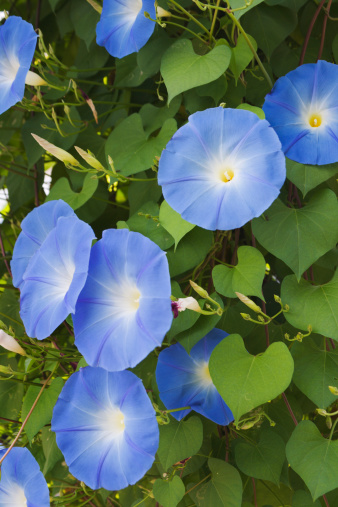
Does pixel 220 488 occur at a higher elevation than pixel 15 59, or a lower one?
lower

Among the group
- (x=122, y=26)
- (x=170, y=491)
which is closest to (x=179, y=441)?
(x=170, y=491)

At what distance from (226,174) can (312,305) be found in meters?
0.23

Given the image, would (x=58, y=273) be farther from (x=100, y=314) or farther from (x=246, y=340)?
(x=246, y=340)

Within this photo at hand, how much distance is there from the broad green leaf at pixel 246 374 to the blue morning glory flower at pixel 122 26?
53 centimetres

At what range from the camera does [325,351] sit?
925 millimetres

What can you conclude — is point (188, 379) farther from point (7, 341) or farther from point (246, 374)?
point (7, 341)

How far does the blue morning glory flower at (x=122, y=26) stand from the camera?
100cm

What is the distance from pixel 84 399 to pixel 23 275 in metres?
0.22

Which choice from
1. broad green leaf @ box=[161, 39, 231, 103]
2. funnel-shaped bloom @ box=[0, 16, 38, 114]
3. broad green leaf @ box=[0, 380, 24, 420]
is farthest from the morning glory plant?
broad green leaf @ box=[0, 380, 24, 420]

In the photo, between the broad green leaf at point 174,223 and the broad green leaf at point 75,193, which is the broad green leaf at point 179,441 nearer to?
the broad green leaf at point 174,223

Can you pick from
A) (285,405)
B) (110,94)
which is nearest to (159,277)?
(285,405)

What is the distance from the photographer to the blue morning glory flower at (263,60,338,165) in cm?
91

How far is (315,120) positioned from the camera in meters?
0.95

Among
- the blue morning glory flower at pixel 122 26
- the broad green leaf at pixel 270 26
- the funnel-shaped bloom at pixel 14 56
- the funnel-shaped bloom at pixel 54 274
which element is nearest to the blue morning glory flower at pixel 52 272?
the funnel-shaped bloom at pixel 54 274
